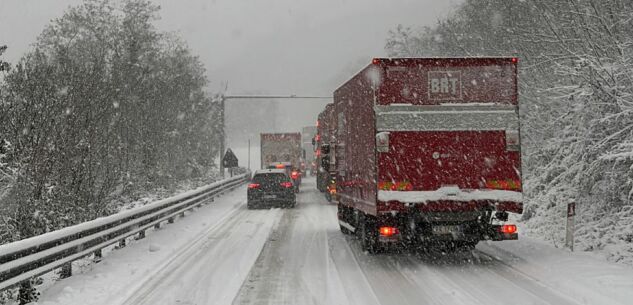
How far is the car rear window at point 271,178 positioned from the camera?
23373 mm

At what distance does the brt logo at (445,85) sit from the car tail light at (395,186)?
147cm

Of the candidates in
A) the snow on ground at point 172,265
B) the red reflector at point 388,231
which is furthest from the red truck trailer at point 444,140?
the snow on ground at point 172,265

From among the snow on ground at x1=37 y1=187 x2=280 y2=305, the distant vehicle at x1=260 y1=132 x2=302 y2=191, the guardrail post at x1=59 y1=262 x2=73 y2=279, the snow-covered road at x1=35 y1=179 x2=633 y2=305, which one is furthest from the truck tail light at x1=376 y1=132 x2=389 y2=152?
the distant vehicle at x1=260 y1=132 x2=302 y2=191

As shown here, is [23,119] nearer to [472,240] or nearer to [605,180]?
[472,240]

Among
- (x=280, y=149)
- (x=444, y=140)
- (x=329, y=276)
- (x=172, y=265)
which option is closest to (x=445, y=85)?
(x=444, y=140)

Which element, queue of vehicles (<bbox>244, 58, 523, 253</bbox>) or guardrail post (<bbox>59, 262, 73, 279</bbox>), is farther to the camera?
queue of vehicles (<bbox>244, 58, 523, 253</bbox>)

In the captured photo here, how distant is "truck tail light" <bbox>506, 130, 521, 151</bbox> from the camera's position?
31.5 ft

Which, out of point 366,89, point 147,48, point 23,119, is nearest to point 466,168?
point 366,89

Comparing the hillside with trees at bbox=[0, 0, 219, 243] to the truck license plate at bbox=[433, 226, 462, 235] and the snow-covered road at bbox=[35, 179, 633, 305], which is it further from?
the truck license plate at bbox=[433, 226, 462, 235]

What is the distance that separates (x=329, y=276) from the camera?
29.2 ft

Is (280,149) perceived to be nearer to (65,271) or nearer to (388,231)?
(388,231)

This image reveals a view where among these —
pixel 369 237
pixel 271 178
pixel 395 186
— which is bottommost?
pixel 369 237

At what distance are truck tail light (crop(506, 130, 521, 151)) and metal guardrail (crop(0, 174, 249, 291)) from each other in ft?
22.8

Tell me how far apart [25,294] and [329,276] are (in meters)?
4.12
